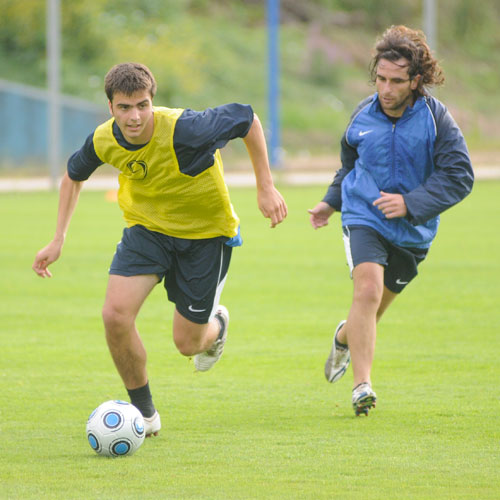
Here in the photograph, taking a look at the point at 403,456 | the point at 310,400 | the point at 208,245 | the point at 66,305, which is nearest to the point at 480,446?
the point at 403,456

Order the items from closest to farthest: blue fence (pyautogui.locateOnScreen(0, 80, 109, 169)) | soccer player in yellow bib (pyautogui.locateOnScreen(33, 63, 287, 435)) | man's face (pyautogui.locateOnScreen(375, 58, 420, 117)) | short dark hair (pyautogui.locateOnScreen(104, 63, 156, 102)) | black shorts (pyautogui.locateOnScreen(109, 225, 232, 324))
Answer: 1. short dark hair (pyautogui.locateOnScreen(104, 63, 156, 102))
2. soccer player in yellow bib (pyautogui.locateOnScreen(33, 63, 287, 435))
3. black shorts (pyautogui.locateOnScreen(109, 225, 232, 324))
4. man's face (pyautogui.locateOnScreen(375, 58, 420, 117))
5. blue fence (pyautogui.locateOnScreen(0, 80, 109, 169))

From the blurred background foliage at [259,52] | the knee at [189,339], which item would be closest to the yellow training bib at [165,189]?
the knee at [189,339]

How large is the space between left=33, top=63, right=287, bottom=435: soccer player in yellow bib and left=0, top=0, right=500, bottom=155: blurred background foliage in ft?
108

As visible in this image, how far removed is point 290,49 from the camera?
174ft

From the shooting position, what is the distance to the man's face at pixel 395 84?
6.27 metres

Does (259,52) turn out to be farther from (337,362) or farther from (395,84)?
(395,84)

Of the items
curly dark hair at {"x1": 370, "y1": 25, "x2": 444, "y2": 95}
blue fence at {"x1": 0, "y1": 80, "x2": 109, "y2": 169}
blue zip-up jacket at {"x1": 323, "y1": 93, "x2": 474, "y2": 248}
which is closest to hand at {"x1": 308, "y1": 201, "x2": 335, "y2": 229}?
blue zip-up jacket at {"x1": 323, "y1": 93, "x2": 474, "y2": 248}

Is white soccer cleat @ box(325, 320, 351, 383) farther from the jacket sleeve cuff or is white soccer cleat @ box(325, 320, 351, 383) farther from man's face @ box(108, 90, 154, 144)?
man's face @ box(108, 90, 154, 144)

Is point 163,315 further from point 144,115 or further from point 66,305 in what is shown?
point 144,115

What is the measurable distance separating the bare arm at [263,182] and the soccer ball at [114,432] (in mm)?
1270

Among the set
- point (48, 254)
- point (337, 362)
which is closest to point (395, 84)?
point (337, 362)

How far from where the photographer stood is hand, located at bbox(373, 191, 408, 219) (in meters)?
6.03

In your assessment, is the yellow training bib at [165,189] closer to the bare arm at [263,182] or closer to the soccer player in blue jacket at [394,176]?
the bare arm at [263,182]

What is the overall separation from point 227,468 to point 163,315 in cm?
484
